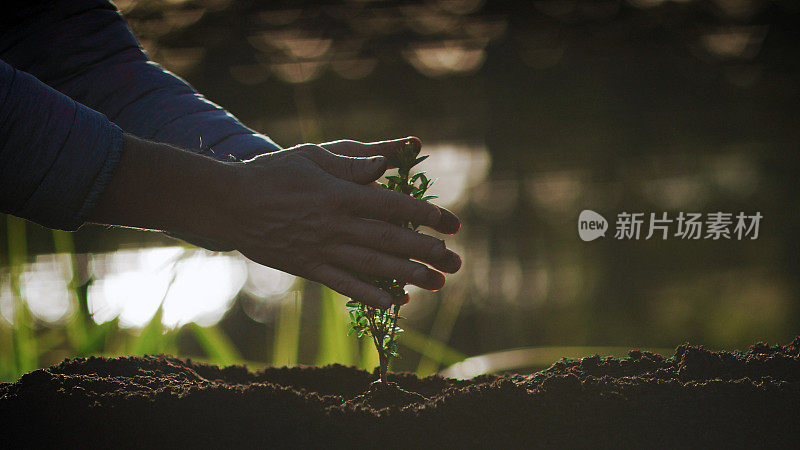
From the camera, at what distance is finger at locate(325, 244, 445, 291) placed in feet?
4.07

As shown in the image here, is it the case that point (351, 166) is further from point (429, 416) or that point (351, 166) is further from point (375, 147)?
point (429, 416)

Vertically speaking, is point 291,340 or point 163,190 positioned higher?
point 163,190

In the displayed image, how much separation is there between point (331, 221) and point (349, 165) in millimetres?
152

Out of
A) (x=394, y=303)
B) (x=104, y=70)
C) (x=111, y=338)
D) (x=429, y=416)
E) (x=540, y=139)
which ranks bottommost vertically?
(x=429, y=416)

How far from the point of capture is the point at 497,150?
4.68 metres

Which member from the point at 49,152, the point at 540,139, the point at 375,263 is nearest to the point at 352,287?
the point at 375,263

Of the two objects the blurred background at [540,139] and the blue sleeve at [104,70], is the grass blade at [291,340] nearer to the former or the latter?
the blue sleeve at [104,70]

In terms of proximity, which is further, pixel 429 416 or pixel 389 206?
pixel 389 206

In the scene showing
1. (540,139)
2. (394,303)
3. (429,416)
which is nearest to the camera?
(429,416)

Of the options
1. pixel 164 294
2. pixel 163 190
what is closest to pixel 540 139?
pixel 164 294

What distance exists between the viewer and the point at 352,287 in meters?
1.26

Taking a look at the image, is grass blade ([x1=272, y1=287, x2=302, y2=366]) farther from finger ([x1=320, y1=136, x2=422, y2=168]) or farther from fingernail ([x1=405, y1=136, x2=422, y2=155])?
fingernail ([x1=405, y1=136, x2=422, y2=155])

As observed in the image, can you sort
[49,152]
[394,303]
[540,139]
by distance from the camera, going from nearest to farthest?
[49,152], [394,303], [540,139]

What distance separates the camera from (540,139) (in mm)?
4680
